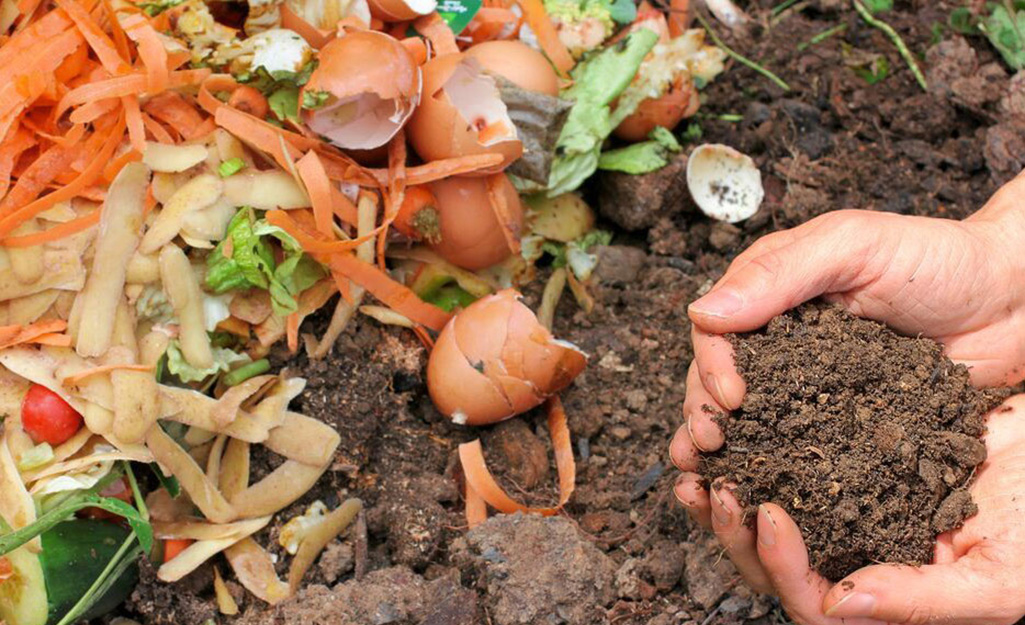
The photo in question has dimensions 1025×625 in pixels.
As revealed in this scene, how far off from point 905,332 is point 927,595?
0.52 metres

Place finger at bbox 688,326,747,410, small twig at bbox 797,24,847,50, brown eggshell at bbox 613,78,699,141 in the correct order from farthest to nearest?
small twig at bbox 797,24,847,50 → brown eggshell at bbox 613,78,699,141 → finger at bbox 688,326,747,410

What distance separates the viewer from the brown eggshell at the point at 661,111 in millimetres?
2547

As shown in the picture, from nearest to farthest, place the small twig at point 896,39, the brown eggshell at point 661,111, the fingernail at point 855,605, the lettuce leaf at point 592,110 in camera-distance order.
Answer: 1. the fingernail at point 855,605
2. the lettuce leaf at point 592,110
3. the brown eggshell at point 661,111
4. the small twig at point 896,39

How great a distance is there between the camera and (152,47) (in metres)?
2.03

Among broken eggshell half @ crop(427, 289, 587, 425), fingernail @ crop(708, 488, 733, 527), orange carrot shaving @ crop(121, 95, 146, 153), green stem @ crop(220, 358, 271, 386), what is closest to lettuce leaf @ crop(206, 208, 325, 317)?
green stem @ crop(220, 358, 271, 386)

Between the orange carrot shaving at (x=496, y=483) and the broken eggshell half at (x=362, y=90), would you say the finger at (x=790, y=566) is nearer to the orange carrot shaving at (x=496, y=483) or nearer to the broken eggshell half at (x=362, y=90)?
the orange carrot shaving at (x=496, y=483)

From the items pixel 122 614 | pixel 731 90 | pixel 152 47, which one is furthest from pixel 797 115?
pixel 122 614

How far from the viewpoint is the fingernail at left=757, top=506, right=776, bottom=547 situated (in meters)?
1.57

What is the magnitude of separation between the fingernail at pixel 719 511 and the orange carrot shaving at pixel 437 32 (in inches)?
42.4

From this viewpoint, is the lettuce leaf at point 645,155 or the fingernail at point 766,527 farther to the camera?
the lettuce leaf at point 645,155

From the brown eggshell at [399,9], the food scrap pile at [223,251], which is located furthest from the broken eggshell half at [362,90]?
the brown eggshell at [399,9]

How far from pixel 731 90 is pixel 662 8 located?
29cm

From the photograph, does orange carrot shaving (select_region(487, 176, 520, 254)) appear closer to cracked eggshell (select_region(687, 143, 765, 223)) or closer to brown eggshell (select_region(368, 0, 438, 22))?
brown eggshell (select_region(368, 0, 438, 22))

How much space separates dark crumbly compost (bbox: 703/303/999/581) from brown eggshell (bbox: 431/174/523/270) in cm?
71
